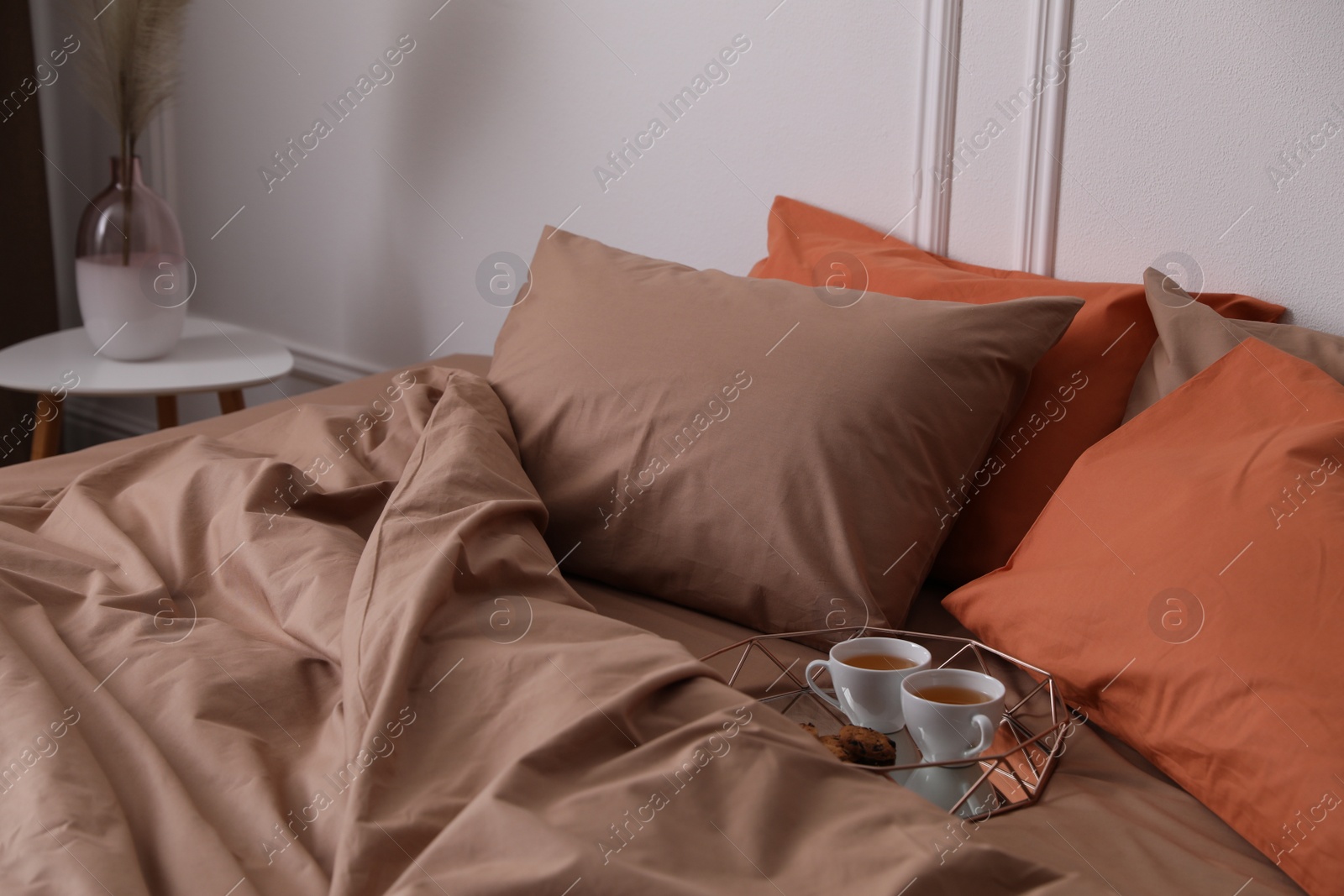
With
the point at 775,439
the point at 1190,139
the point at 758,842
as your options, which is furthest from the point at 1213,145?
the point at 758,842

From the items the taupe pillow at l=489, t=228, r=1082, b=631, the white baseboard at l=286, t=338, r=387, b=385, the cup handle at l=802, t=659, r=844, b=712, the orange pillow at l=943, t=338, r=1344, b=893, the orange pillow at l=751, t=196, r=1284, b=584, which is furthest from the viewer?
the white baseboard at l=286, t=338, r=387, b=385

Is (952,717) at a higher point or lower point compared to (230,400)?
higher

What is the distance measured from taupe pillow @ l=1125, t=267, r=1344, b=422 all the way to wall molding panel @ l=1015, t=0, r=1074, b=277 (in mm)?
A: 238

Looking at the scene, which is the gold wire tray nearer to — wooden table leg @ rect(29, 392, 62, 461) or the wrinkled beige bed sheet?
the wrinkled beige bed sheet

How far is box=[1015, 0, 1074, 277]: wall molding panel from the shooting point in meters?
1.32

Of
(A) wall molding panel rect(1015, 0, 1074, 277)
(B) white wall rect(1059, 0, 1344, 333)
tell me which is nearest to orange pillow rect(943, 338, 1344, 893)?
(B) white wall rect(1059, 0, 1344, 333)

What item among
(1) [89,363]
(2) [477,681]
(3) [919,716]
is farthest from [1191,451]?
(1) [89,363]

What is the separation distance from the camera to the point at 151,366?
204 cm

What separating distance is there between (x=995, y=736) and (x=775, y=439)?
13.9 inches

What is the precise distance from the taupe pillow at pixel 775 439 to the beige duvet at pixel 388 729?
12 cm

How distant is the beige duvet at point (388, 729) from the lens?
624mm

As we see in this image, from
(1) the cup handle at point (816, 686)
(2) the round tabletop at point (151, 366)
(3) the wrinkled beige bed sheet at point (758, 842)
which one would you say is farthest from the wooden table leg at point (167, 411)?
(1) the cup handle at point (816, 686)

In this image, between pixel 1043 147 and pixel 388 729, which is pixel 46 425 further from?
pixel 1043 147

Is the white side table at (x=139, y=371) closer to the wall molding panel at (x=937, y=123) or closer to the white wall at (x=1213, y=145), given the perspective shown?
the wall molding panel at (x=937, y=123)
